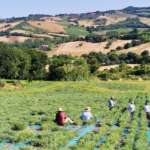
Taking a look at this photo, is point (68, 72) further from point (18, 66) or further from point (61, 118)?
point (61, 118)

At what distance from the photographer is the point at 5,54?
10912 cm

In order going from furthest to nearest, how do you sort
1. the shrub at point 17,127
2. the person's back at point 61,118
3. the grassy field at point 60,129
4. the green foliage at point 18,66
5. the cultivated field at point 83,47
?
the cultivated field at point 83,47 → the green foliage at point 18,66 → the person's back at point 61,118 → the shrub at point 17,127 → the grassy field at point 60,129

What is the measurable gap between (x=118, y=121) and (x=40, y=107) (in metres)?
12.3

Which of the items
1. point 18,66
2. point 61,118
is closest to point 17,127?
point 61,118

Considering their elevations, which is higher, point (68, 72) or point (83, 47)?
point (83, 47)

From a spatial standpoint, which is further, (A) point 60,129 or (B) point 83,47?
(B) point 83,47

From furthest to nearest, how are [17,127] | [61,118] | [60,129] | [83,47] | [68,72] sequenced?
[83,47]
[68,72]
[61,118]
[17,127]
[60,129]

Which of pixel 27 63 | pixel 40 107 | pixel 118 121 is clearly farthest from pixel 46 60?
pixel 118 121

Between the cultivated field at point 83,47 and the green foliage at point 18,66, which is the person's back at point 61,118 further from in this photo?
the cultivated field at point 83,47

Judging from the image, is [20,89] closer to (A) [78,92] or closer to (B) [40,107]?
(A) [78,92]

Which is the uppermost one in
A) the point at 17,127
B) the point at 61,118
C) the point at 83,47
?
the point at 83,47

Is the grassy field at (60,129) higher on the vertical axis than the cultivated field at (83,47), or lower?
lower

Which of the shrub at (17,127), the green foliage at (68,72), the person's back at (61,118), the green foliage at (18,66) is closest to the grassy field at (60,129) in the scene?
the shrub at (17,127)

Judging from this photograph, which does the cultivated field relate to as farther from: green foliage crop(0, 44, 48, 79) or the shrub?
the shrub
